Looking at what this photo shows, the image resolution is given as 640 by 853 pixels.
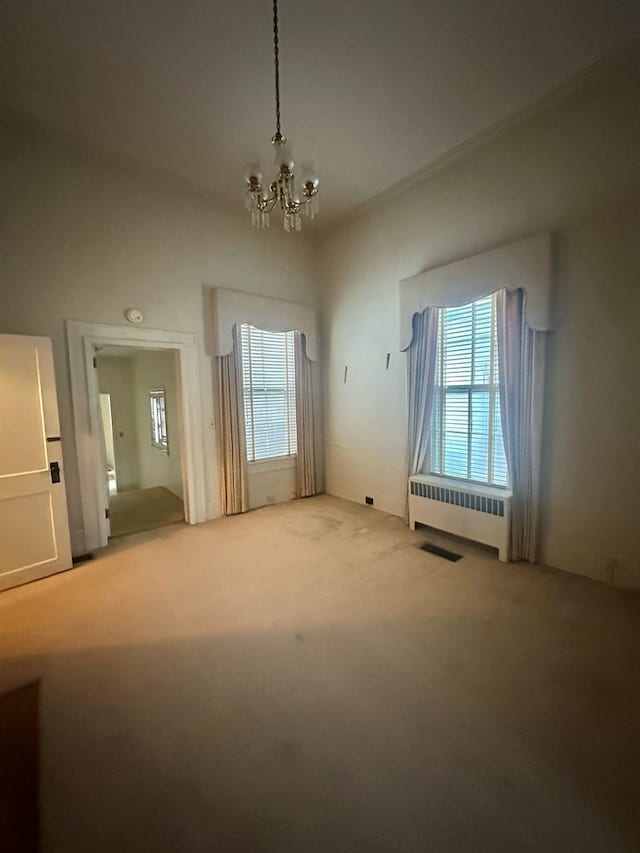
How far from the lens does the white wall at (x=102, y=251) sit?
2998mm

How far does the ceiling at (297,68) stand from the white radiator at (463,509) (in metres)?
3.20

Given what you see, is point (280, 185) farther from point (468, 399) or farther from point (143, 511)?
point (143, 511)

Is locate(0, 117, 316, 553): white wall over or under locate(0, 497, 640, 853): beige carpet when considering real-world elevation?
over

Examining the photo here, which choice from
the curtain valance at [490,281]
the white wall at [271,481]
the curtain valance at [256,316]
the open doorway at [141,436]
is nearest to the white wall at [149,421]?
the open doorway at [141,436]

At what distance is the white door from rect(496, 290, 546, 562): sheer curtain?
12.6ft

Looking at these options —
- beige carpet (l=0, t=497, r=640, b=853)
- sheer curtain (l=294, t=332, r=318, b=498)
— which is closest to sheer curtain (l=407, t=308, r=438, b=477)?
beige carpet (l=0, t=497, r=640, b=853)

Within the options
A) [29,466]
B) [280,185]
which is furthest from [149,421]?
[280,185]

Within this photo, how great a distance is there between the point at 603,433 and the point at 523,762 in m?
2.26

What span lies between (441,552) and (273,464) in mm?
2408

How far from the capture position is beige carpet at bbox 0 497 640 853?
1.23 m

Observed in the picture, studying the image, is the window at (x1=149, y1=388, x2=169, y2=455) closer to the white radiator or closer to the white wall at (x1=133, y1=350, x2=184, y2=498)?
the white wall at (x1=133, y1=350, x2=184, y2=498)

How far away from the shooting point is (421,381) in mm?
3799

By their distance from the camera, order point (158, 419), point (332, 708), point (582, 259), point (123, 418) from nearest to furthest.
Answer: point (332, 708), point (582, 259), point (158, 419), point (123, 418)

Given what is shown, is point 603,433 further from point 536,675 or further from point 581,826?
point 581,826
